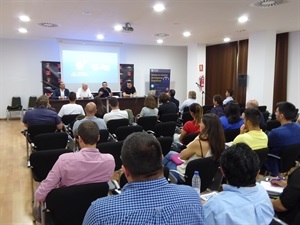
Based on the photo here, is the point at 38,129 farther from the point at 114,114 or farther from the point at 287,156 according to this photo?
the point at 287,156

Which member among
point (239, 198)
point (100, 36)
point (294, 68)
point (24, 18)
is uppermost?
point (100, 36)

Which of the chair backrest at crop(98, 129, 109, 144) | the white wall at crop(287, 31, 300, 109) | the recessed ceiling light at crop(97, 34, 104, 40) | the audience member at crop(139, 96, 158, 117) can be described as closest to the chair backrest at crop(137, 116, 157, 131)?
the audience member at crop(139, 96, 158, 117)

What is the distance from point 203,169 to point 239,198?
1.21 meters

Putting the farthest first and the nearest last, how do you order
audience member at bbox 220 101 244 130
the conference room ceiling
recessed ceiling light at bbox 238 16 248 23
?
recessed ceiling light at bbox 238 16 248 23
the conference room ceiling
audience member at bbox 220 101 244 130

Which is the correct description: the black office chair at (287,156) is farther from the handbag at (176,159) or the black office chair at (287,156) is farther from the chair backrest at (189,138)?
the handbag at (176,159)

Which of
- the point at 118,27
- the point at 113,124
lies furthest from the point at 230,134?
the point at 118,27

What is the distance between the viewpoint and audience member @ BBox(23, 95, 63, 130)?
461 centimetres

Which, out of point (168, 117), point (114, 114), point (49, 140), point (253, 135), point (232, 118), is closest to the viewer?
point (253, 135)

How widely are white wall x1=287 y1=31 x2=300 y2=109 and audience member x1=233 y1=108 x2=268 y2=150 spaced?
23.7 ft

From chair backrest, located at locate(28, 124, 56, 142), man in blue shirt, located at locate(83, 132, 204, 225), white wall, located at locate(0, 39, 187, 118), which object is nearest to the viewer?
man in blue shirt, located at locate(83, 132, 204, 225)

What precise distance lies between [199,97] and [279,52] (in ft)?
12.7

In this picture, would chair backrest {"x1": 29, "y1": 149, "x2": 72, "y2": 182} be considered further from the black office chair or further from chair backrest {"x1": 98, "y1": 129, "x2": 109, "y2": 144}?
the black office chair

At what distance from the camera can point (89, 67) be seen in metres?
10.8

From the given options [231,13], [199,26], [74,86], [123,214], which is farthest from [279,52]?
[123,214]
